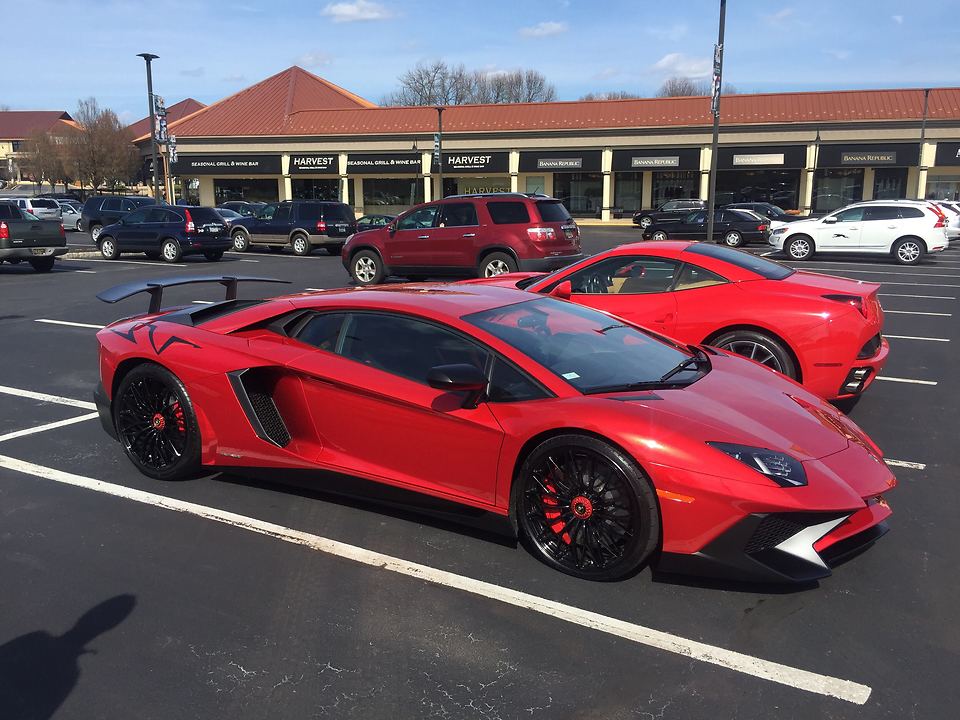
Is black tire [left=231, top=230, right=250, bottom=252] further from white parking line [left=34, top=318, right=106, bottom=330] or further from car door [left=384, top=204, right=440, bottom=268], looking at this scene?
white parking line [left=34, top=318, right=106, bottom=330]

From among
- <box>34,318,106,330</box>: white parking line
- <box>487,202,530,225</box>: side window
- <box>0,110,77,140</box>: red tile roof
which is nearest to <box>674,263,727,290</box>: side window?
<box>487,202,530,225</box>: side window

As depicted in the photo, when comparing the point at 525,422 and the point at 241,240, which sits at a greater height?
the point at 525,422

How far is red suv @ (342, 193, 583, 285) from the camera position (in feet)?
46.4

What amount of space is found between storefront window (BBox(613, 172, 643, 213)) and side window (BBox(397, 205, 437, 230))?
3116cm

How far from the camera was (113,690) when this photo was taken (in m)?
2.83

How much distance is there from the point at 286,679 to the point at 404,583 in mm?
827

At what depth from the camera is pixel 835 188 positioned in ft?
135

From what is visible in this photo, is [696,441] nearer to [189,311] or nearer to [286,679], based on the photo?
[286,679]

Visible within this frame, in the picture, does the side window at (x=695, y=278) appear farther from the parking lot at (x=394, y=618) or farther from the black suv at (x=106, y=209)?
the black suv at (x=106, y=209)

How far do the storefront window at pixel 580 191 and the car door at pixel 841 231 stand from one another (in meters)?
23.0

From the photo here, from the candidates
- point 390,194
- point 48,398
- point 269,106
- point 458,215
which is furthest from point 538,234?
point 269,106

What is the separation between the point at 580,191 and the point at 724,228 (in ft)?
55.8

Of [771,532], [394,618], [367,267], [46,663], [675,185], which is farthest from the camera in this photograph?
[675,185]

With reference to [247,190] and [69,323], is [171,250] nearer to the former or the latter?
[69,323]
